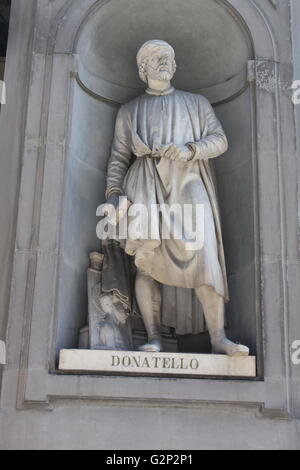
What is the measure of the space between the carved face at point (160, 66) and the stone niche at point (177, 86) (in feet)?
2.32

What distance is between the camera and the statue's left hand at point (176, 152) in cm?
877

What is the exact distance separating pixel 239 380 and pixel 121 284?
5.24 feet

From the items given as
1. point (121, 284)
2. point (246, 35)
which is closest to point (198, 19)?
point (246, 35)

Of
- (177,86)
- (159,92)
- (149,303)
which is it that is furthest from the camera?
(177,86)

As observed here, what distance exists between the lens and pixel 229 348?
26.5 ft

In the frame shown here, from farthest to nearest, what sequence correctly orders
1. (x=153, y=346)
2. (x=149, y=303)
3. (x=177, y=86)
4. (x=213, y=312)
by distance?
1. (x=177, y=86)
2. (x=149, y=303)
3. (x=213, y=312)
4. (x=153, y=346)

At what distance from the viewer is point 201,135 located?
9188mm

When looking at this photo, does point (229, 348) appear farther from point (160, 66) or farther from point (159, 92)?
point (160, 66)

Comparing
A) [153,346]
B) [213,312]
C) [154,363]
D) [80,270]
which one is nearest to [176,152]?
[80,270]

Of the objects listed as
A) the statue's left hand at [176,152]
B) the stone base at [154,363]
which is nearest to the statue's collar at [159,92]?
the statue's left hand at [176,152]

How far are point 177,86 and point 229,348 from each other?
362cm

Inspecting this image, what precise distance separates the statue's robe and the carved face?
0.22 meters

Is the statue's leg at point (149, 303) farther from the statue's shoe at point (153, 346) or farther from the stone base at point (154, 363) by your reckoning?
Result: the stone base at point (154, 363)

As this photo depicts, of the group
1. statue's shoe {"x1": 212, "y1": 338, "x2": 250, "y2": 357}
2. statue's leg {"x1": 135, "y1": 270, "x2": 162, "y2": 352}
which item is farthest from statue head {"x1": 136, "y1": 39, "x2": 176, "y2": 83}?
statue's shoe {"x1": 212, "y1": 338, "x2": 250, "y2": 357}
